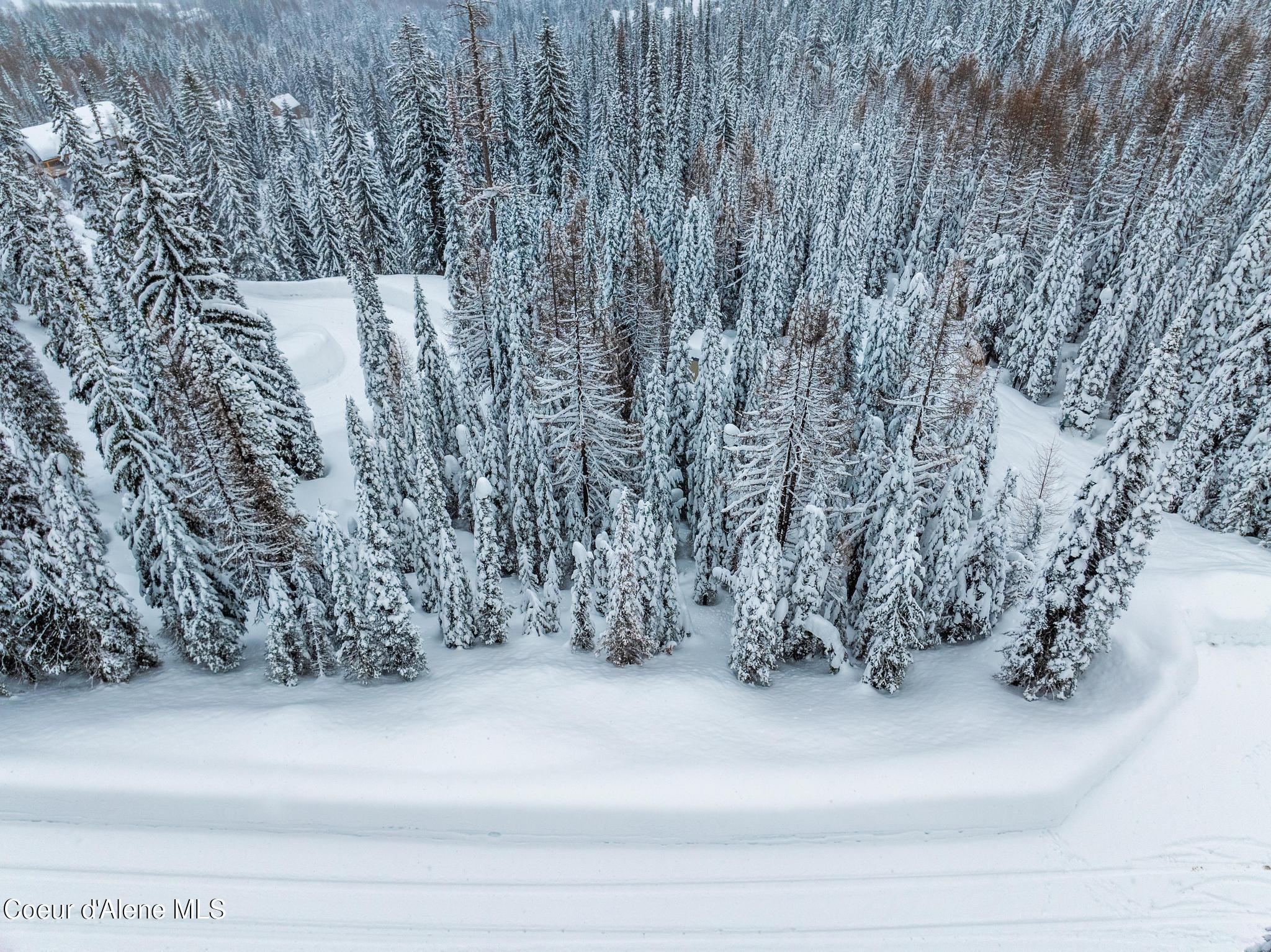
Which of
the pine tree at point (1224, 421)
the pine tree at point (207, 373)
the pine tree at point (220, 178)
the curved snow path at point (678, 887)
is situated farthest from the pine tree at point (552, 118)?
the curved snow path at point (678, 887)

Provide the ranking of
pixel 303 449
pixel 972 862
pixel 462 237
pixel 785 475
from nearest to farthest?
pixel 972 862 → pixel 785 475 → pixel 303 449 → pixel 462 237

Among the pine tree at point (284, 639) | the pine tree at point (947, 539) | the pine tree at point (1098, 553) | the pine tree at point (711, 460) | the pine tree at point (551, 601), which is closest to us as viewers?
the pine tree at point (1098, 553)

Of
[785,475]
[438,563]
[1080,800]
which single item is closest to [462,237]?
[438,563]

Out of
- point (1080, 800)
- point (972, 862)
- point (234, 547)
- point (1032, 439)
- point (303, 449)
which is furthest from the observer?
point (1032, 439)

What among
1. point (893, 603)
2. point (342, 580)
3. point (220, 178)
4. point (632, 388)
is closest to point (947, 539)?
point (893, 603)

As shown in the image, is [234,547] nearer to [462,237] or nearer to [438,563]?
[438,563]

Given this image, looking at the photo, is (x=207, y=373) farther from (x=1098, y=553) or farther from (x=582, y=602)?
(x=1098, y=553)

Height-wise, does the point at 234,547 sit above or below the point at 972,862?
above

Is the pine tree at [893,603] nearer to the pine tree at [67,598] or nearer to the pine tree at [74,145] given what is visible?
the pine tree at [67,598]
